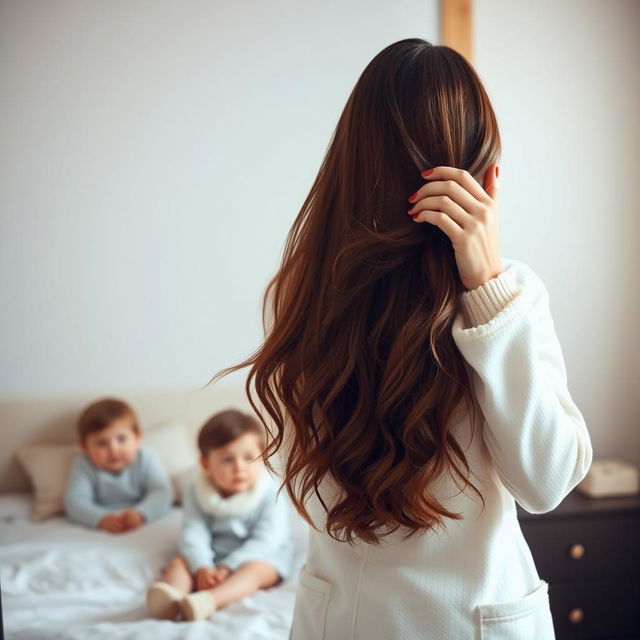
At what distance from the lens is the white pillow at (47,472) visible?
239cm

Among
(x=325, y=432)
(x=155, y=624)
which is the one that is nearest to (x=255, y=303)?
(x=155, y=624)

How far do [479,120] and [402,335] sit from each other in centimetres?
26

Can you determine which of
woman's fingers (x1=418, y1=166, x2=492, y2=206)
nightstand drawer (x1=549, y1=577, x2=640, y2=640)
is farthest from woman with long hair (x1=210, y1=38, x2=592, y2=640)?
nightstand drawer (x1=549, y1=577, x2=640, y2=640)

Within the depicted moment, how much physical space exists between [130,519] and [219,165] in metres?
1.32

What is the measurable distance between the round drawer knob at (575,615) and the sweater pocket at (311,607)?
1.66m

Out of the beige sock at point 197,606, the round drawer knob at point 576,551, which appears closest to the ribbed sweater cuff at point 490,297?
the beige sock at point 197,606

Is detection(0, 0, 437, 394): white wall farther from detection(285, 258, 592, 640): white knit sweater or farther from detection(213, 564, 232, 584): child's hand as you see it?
detection(285, 258, 592, 640): white knit sweater

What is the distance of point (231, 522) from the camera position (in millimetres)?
2117

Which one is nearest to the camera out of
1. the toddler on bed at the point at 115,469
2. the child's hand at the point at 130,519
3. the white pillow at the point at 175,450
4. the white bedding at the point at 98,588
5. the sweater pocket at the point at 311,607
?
the sweater pocket at the point at 311,607

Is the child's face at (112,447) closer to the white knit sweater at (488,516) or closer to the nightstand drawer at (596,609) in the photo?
the nightstand drawer at (596,609)

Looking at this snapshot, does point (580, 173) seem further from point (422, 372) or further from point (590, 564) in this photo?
point (422, 372)

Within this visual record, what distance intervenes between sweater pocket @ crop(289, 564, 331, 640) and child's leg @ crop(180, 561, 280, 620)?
32.8 inches

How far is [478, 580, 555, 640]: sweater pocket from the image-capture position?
0.83 meters

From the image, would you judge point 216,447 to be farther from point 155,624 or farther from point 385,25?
point 385,25
